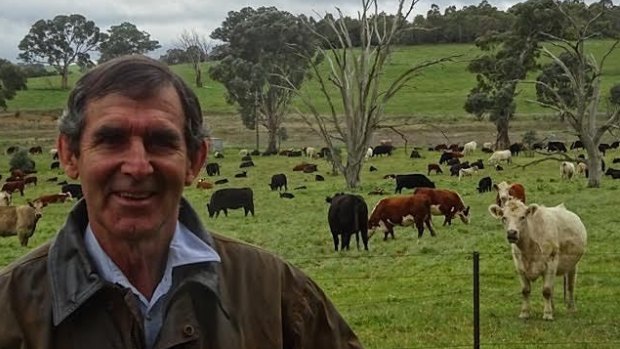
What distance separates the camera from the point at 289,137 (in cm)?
6638

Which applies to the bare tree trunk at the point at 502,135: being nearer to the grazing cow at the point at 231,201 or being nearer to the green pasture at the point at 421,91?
the green pasture at the point at 421,91

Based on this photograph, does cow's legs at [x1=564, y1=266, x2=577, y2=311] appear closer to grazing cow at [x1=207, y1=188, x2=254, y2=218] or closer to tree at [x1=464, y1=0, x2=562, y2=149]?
grazing cow at [x1=207, y1=188, x2=254, y2=218]

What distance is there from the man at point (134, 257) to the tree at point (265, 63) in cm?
5373

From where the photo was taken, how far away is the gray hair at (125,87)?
2.32 metres

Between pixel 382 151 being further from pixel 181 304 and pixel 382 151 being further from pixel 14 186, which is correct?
pixel 181 304

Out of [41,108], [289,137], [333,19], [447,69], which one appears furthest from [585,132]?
[447,69]

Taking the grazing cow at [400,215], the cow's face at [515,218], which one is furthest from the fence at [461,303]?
the grazing cow at [400,215]

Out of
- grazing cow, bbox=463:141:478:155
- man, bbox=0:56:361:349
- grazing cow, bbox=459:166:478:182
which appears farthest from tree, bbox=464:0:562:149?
man, bbox=0:56:361:349

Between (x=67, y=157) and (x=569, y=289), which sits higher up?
(x=67, y=157)

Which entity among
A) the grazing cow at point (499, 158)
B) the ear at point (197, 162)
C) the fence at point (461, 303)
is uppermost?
the ear at point (197, 162)

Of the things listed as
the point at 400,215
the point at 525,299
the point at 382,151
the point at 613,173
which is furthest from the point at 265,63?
the point at 525,299

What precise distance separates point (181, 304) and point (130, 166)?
356 millimetres

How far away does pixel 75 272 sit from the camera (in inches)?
87.4

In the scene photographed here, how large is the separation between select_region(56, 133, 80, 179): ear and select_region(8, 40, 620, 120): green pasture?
2522 inches
